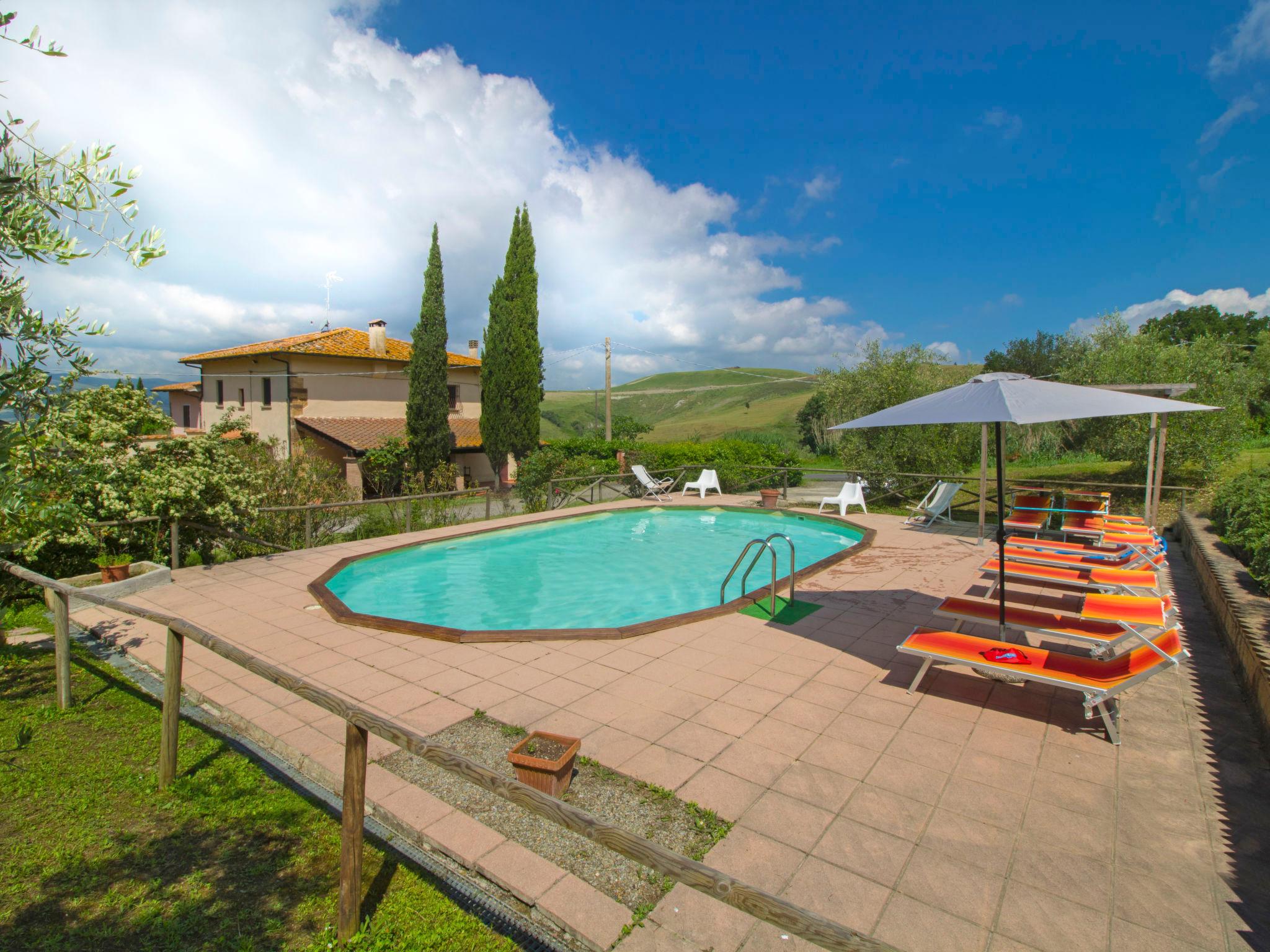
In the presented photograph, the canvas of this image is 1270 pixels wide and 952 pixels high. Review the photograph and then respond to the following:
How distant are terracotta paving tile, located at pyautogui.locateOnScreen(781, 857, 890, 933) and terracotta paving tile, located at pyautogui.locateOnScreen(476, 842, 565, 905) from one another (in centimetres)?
99

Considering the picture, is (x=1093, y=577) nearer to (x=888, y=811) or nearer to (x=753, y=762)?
(x=888, y=811)

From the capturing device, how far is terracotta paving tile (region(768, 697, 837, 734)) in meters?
4.07

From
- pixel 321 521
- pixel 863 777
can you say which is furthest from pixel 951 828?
pixel 321 521

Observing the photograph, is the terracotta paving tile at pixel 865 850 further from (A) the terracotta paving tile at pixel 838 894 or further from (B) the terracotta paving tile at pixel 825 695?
(B) the terracotta paving tile at pixel 825 695

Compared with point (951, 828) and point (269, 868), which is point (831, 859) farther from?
point (269, 868)

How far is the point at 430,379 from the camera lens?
2231 cm

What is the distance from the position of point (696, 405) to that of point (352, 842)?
113 metres

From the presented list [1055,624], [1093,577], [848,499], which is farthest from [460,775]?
[848,499]

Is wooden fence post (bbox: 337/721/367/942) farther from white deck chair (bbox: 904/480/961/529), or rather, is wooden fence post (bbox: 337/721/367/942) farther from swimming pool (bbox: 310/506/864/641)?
white deck chair (bbox: 904/480/961/529)

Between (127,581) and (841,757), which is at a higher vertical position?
(127,581)

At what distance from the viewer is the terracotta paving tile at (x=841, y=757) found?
3533 millimetres

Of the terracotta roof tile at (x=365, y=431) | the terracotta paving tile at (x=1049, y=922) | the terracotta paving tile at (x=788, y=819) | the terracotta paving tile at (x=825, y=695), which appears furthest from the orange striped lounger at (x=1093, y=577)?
the terracotta roof tile at (x=365, y=431)

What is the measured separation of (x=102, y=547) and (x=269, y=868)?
6975 millimetres

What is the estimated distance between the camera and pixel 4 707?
4.14 meters
